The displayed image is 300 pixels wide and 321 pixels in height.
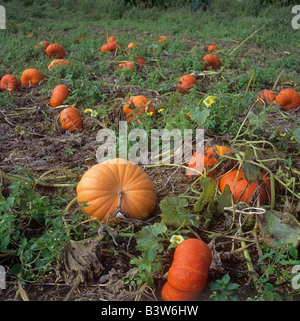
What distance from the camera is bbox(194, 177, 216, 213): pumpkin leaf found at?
8.00 feet

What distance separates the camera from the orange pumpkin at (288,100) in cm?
437

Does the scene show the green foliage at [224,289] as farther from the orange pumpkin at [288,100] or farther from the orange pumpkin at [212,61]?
the orange pumpkin at [212,61]

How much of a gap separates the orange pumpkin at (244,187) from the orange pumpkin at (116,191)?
0.59 meters

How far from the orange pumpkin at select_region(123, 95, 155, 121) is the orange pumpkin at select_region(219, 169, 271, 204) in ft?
4.74

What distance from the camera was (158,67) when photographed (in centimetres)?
616

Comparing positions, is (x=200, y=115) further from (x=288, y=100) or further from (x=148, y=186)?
(x=288, y=100)

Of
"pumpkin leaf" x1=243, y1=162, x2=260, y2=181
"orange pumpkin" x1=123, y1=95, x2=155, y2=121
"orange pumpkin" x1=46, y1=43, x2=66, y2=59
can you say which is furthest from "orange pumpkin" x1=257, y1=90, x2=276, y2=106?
"orange pumpkin" x1=46, y1=43, x2=66, y2=59

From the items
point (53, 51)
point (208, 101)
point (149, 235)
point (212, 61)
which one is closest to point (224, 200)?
point (149, 235)

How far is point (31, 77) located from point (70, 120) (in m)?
2.01

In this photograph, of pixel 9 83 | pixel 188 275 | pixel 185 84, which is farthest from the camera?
pixel 9 83

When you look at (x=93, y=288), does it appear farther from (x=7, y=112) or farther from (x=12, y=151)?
(x=7, y=112)

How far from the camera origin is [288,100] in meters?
4.41

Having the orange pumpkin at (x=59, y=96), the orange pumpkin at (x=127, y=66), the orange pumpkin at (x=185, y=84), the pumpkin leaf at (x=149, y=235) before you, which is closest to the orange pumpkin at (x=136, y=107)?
the orange pumpkin at (x=185, y=84)

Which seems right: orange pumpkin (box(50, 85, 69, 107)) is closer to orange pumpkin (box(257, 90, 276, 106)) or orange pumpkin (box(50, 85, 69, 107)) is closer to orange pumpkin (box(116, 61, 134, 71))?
orange pumpkin (box(116, 61, 134, 71))
